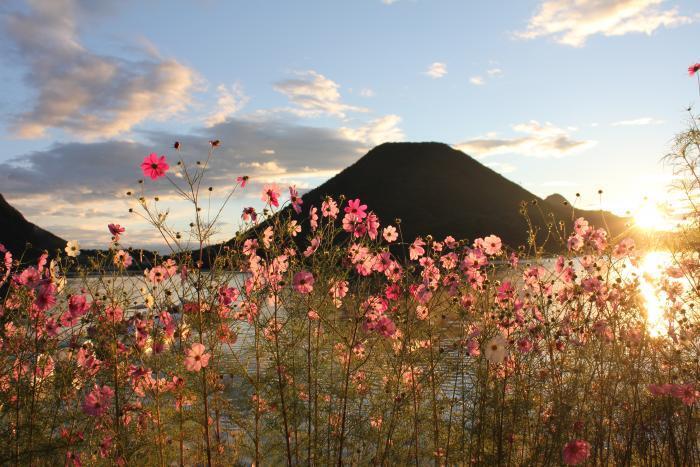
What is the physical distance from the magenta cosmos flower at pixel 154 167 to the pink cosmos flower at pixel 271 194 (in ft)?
2.47

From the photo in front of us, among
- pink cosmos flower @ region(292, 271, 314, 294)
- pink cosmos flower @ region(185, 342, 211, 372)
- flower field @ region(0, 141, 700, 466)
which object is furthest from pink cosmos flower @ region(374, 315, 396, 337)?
pink cosmos flower @ region(185, 342, 211, 372)

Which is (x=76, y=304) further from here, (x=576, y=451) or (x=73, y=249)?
(x=576, y=451)

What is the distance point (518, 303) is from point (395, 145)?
415 feet

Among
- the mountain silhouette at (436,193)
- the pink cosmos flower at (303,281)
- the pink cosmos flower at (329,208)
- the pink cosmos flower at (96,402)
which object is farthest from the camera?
the mountain silhouette at (436,193)

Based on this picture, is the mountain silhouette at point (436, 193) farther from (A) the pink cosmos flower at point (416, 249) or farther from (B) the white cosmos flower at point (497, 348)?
(B) the white cosmos flower at point (497, 348)

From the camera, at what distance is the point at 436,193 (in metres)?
108

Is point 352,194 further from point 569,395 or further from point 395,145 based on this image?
point 569,395

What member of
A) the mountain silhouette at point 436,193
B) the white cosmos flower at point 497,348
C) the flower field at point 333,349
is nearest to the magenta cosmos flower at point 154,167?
the flower field at point 333,349

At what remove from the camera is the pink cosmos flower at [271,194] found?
4.43m

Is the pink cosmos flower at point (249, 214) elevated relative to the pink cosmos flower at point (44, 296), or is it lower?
elevated

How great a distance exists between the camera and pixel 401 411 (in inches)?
189

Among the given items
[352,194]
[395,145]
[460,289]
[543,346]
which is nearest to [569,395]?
[543,346]

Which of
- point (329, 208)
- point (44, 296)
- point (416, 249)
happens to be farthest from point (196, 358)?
point (416, 249)

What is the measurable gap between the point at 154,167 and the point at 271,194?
88cm
